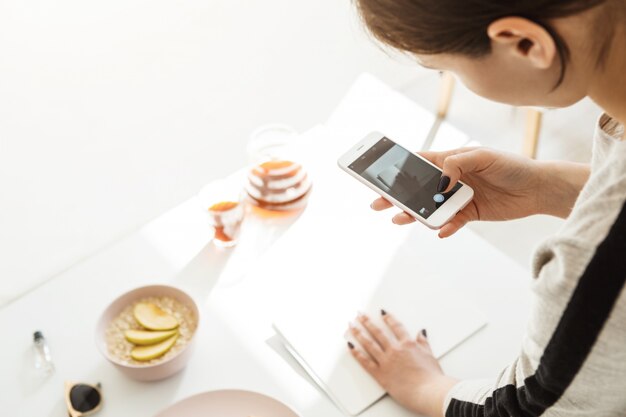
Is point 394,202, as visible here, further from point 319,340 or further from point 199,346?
point 199,346

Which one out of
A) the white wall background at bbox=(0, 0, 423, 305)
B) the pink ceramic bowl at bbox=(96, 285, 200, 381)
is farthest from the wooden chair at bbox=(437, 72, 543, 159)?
the pink ceramic bowl at bbox=(96, 285, 200, 381)

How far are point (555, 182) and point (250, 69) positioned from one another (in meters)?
1.17

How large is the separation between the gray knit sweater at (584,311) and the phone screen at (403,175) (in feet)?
0.93

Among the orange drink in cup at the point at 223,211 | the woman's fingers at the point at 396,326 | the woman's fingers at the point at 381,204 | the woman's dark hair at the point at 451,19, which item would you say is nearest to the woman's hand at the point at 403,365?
the woman's fingers at the point at 396,326

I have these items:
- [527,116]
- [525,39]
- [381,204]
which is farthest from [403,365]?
[527,116]

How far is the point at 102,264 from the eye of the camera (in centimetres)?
105

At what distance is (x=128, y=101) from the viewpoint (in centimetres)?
170

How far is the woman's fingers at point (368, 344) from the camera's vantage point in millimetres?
887

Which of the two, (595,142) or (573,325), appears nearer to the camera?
(573,325)

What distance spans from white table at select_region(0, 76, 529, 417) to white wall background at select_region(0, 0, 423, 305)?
572mm

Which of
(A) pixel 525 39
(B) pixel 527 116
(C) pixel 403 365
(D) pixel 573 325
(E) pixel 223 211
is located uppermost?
(A) pixel 525 39

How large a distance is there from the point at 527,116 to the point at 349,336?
123cm

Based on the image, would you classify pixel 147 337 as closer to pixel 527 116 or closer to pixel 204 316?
pixel 204 316

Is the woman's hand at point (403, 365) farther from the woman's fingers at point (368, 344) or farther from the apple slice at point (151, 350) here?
the apple slice at point (151, 350)
